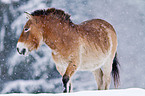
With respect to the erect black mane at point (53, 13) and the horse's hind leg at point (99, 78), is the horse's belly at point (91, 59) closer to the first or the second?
the horse's hind leg at point (99, 78)

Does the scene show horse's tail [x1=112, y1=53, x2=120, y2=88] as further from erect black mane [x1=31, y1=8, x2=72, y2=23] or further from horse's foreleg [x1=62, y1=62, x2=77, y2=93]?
erect black mane [x1=31, y1=8, x2=72, y2=23]

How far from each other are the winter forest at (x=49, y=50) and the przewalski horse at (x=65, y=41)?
1619 millimetres

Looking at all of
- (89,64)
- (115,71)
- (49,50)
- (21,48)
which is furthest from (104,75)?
(49,50)

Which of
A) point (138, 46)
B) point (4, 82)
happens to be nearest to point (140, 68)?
point (138, 46)

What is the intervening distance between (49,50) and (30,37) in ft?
6.60

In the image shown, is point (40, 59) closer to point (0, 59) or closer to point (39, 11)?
point (0, 59)

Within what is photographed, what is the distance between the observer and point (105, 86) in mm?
3145

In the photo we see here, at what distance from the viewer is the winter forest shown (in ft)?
14.9

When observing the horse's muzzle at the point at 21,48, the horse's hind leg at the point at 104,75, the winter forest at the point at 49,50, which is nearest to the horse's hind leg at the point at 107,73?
the horse's hind leg at the point at 104,75

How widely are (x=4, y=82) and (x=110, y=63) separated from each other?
105 inches

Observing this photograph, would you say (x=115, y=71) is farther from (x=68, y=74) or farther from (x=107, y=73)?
(x=68, y=74)

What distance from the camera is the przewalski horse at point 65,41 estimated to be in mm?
2589

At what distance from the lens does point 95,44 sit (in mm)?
2959

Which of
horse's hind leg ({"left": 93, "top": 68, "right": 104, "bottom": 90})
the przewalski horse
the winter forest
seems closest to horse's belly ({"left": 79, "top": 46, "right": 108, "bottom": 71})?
the przewalski horse
